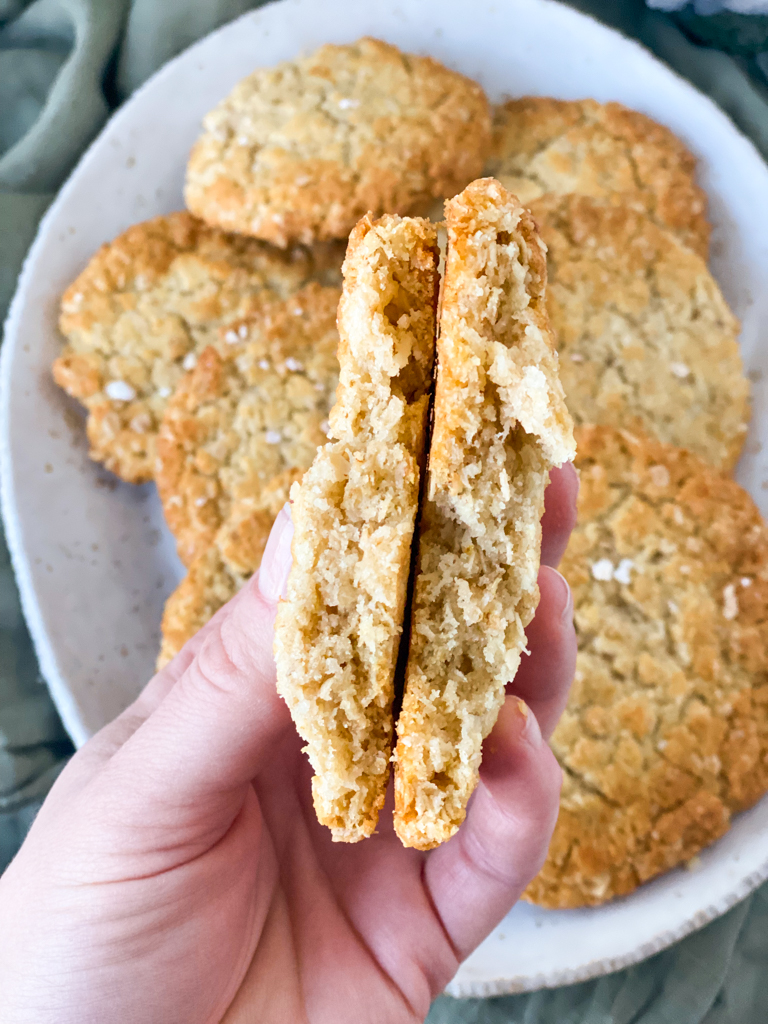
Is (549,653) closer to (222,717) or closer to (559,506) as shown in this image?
(559,506)

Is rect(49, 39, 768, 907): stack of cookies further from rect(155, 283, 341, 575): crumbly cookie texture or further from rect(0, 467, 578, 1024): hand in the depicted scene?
rect(0, 467, 578, 1024): hand

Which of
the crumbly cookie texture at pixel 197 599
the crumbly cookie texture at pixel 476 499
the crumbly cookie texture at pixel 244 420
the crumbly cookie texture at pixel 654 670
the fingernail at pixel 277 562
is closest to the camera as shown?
the crumbly cookie texture at pixel 476 499

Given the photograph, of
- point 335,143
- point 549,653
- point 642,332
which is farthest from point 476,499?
point 335,143

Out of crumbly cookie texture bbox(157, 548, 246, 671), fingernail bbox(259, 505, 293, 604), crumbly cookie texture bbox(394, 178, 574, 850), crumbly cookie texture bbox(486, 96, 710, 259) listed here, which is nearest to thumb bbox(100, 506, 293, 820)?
fingernail bbox(259, 505, 293, 604)

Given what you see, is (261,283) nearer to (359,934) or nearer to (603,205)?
(603,205)

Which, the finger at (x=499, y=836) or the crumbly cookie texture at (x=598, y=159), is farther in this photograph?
the crumbly cookie texture at (x=598, y=159)

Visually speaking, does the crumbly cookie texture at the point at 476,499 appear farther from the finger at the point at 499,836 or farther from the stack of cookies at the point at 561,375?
the stack of cookies at the point at 561,375

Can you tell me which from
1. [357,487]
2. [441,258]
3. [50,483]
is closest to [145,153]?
[50,483]

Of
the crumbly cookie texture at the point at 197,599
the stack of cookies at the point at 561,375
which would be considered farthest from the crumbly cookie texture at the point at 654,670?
the crumbly cookie texture at the point at 197,599
